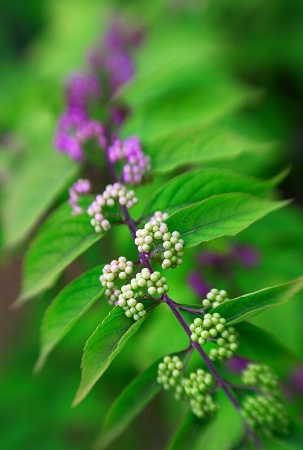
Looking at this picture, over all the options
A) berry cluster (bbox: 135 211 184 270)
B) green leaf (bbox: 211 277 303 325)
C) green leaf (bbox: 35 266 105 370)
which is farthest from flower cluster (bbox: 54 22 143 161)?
green leaf (bbox: 211 277 303 325)

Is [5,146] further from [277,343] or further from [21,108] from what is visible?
[277,343]

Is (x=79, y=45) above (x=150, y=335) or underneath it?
above

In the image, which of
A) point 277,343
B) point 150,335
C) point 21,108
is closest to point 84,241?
point 277,343

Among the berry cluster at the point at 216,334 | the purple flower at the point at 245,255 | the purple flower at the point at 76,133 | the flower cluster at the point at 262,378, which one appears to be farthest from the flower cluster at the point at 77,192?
the purple flower at the point at 245,255

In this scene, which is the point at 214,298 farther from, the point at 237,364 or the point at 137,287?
the point at 237,364

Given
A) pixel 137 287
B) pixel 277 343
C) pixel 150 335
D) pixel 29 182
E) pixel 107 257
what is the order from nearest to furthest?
pixel 137 287 < pixel 277 343 < pixel 150 335 < pixel 29 182 < pixel 107 257

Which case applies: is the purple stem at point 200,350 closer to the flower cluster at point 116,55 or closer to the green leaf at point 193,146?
the green leaf at point 193,146

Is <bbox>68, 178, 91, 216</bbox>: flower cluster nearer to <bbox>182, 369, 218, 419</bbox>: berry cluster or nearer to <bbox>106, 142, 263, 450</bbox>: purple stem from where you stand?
<bbox>106, 142, 263, 450</bbox>: purple stem
